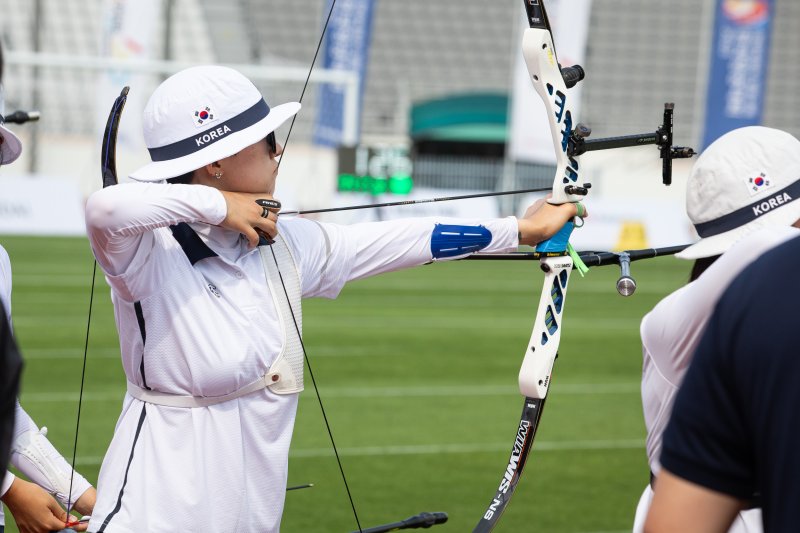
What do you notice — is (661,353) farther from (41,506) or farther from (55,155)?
(55,155)

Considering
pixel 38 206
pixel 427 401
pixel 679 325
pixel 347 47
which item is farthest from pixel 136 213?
pixel 347 47

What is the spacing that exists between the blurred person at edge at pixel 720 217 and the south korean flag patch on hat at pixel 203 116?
959mm

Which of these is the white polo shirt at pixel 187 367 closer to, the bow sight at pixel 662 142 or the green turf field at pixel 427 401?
the bow sight at pixel 662 142

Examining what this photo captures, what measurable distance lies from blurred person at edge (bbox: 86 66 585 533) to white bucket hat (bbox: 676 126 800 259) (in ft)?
2.74

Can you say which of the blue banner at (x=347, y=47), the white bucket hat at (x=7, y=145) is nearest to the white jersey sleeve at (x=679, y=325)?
the white bucket hat at (x=7, y=145)

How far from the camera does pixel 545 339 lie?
3.17 metres

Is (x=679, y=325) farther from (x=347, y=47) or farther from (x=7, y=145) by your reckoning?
(x=347, y=47)

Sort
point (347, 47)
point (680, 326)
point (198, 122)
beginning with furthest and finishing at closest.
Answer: point (347, 47) → point (198, 122) → point (680, 326)

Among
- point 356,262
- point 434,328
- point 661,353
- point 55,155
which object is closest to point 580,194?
point 356,262

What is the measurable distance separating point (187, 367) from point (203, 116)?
0.51 m

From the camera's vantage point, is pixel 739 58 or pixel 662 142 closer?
pixel 662 142

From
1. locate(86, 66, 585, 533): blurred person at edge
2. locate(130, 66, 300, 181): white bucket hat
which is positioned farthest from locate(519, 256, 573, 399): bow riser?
locate(130, 66, 300, 181): white bucket hat

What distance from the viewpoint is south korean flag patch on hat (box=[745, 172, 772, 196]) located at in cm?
229

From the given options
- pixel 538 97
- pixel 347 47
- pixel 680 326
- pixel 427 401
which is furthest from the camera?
pixel 347 47
